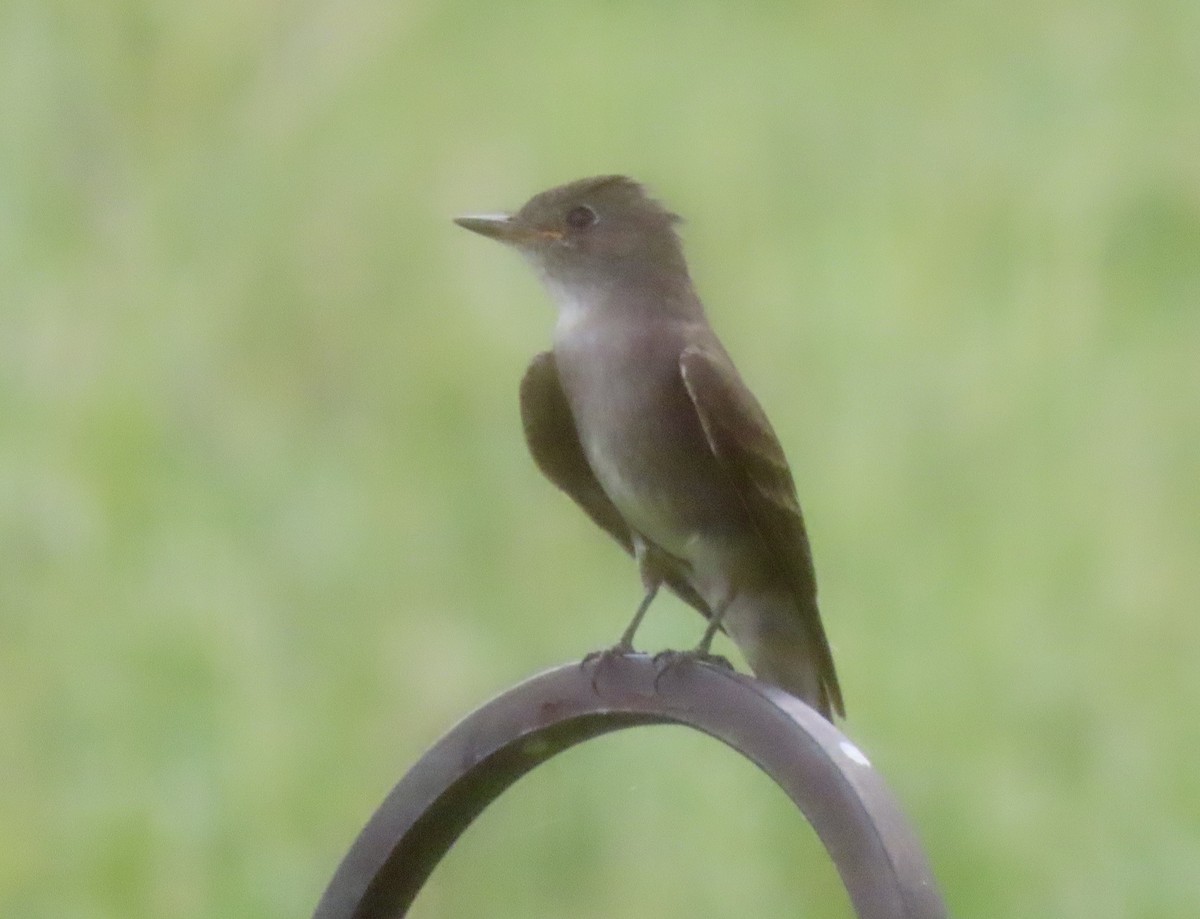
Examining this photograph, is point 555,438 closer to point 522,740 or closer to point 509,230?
point 509,230

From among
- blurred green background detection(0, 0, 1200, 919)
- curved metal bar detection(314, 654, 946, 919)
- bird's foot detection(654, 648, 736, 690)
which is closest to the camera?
curved metal bar detection(314, 654, 946, 919)

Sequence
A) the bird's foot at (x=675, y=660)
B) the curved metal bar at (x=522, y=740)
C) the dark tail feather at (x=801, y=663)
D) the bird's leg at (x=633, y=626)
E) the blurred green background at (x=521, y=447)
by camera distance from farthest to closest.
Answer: the blurred green background at (x=521, y=447) < the dark tail feather at (x=801, y=663) < the bird's leg at (x=633, y=626) < the bird's foot at (x=675, y=660) < the curved metal bar at (x=522, y=740)

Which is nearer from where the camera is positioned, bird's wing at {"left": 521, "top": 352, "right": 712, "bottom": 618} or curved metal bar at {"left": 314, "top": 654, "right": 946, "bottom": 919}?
curved metal bar at {"left": 314, "top": 654, "right": 946, "bottom": 919}

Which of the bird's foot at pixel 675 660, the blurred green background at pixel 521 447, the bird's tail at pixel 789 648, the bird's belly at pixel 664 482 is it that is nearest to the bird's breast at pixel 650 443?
the bird's belly at pixel 664 482

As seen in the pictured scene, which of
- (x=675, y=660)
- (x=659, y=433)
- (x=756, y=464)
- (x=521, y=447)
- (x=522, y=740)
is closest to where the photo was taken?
(x=522, y=740)

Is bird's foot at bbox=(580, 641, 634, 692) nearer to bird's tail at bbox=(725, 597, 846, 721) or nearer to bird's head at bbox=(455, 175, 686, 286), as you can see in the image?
bird's tail at bbox=(725, 597, 846, 721)

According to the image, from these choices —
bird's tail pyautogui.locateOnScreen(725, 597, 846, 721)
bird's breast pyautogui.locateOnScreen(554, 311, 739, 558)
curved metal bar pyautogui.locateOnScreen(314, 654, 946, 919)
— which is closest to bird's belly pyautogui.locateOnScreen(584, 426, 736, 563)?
bird's breast pyautogui.locateOnScreen(554, 311, 739, 558)

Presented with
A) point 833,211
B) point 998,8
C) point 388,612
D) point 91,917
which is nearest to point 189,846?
point 91,917

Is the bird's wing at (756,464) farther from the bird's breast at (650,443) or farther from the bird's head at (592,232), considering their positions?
the bird's head at (592,232)

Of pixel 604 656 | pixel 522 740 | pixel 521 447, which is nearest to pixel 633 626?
pixel 604 656
